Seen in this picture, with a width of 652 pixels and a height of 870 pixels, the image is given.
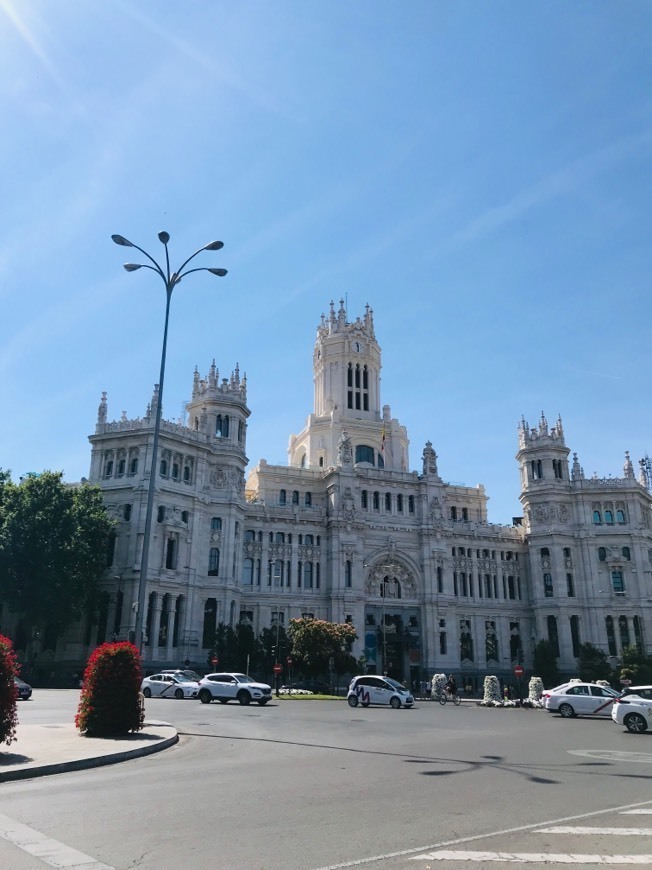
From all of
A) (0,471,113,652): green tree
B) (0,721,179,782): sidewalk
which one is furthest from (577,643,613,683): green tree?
(0,721,179,782): sidewalk

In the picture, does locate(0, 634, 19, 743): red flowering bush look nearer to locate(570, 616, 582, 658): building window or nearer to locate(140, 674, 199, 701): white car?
locate(140, 674, 199, 701): white car

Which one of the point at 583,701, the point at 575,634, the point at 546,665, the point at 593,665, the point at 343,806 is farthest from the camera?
the point at 575,634

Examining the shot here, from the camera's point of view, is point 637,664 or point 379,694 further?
point 637,664

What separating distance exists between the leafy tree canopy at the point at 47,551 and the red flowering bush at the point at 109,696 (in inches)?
1454

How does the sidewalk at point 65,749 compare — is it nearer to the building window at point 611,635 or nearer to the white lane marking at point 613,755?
the white lane marking at point 613,755

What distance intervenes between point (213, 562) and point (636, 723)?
1873 inches

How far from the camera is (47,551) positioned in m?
53.1

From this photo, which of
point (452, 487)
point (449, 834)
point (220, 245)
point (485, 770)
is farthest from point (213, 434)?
point (449, 834)

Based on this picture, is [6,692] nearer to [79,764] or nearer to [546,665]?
[79,764]

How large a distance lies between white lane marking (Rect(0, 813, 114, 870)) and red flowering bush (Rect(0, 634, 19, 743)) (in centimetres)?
551

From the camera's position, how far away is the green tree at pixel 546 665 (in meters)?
73.2

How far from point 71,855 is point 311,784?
211 inches

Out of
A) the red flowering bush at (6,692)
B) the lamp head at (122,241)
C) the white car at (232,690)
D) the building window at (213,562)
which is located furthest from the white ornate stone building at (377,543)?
the red flowering bush at (6,692)

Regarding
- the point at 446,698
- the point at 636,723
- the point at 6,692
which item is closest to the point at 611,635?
the point at 446,698
